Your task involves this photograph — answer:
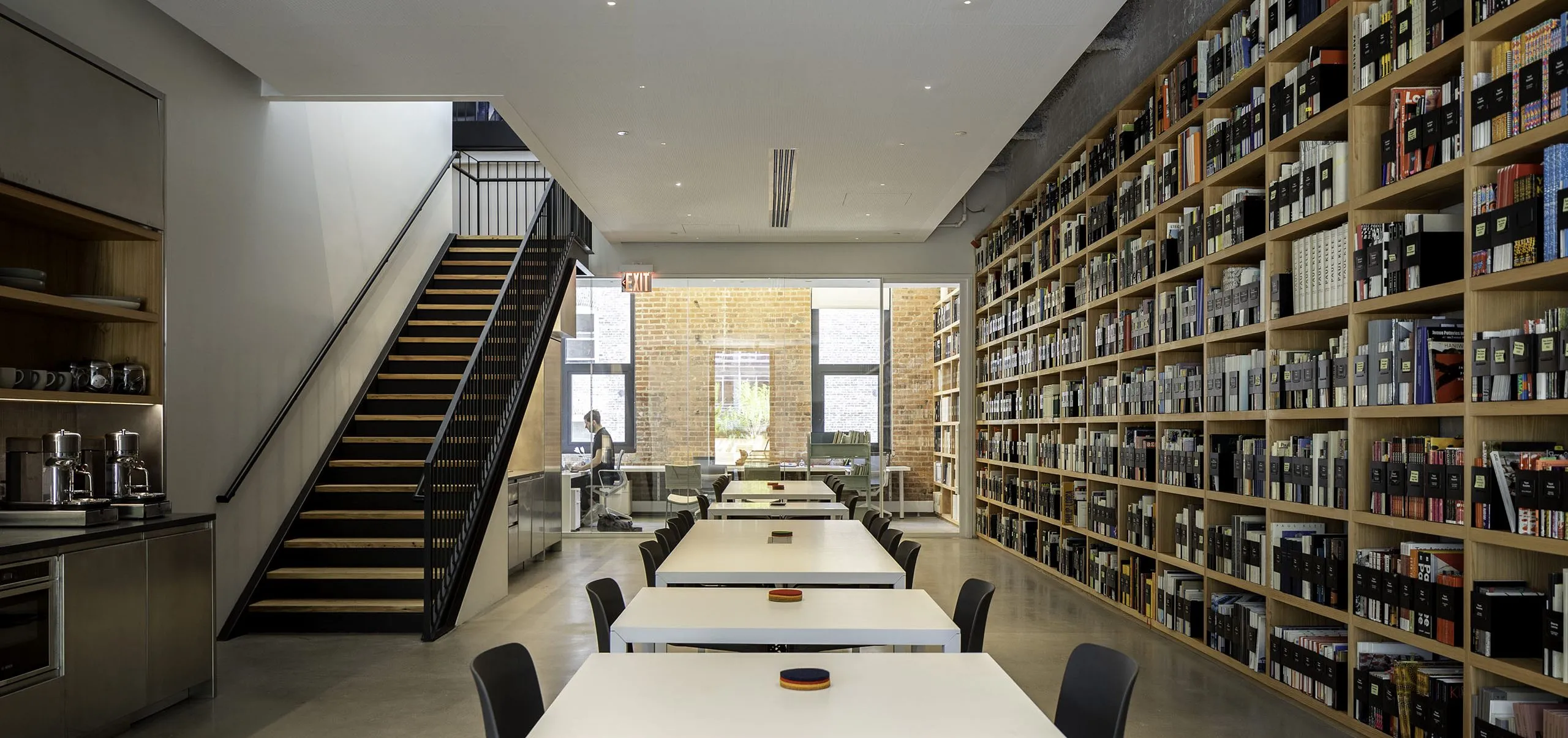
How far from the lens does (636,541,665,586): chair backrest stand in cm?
493

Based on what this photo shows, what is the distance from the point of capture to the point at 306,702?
5.15 meters

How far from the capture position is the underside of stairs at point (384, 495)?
6.95 metres

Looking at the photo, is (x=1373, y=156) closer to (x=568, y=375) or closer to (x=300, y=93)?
(x=300, y=93)

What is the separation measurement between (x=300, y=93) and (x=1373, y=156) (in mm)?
6513

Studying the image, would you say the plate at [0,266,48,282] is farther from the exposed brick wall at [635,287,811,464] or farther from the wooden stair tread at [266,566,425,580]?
the exposed brick wall at [635,287,811,464]

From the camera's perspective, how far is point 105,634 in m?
4.42

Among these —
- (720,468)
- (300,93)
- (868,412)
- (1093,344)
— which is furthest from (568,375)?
(1093,344)

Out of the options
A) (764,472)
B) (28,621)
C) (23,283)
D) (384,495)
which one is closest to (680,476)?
(764,472)

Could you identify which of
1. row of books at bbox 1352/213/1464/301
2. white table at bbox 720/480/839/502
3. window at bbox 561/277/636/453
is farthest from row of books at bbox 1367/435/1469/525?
window at bbox 561/277/636/453

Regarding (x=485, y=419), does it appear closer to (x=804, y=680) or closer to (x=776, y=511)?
(x=776, y=511)

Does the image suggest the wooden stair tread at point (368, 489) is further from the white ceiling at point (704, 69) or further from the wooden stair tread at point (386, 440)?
the white ceiling at point (704, 69)

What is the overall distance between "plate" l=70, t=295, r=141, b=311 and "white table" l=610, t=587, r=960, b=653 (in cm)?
309

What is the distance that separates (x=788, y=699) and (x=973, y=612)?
1.52 metres

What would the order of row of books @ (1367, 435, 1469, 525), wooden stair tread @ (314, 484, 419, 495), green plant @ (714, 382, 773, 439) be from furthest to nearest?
1. green plant @ (714, 382, 773, 439)
2. wooden stair tread @ (314, 484, 419, 495)
3. row of books @ (1367, 435, 1469, 525)
